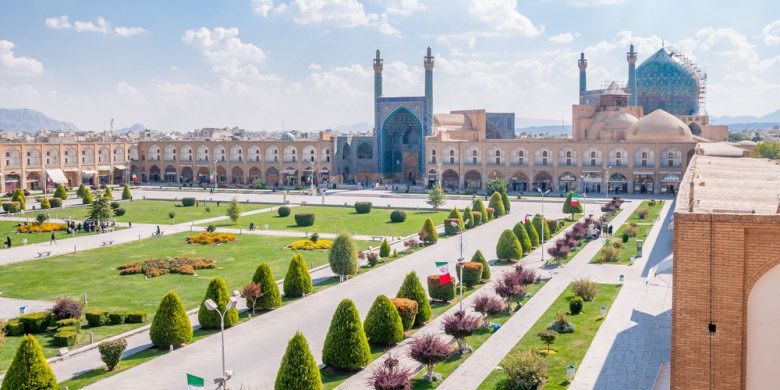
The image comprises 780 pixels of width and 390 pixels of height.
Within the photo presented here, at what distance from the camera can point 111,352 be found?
1889 cm

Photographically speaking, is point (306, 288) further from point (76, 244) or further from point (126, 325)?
point (76, 244)

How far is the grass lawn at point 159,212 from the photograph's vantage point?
2020 inches

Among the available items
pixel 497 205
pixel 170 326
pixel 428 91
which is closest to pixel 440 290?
pixel 170 326

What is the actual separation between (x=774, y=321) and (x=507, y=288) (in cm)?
1364

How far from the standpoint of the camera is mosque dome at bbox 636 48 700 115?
83.9 meters

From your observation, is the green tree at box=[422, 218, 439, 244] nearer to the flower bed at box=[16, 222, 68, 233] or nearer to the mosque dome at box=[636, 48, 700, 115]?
the flower bed at box=[16, 222, 68, 233]

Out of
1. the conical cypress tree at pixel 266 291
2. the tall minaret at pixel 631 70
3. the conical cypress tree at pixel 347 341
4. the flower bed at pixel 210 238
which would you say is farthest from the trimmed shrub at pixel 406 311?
the tall minaret at pixel 631 70

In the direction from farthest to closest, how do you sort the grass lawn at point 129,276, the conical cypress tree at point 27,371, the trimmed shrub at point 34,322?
the grass lawn at point 129,276, the trimmed shrub at point 34,322, the conical cypress tree at point 27,371

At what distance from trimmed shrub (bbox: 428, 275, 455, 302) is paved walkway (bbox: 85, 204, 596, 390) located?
7.16ft

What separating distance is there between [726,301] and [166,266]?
2592 cm

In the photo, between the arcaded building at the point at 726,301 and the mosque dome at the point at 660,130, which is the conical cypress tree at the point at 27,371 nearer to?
the arcaded building at the point at 726,301

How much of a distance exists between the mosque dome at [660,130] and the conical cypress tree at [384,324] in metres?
54.4

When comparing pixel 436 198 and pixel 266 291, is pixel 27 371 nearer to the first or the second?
pixel 266 291

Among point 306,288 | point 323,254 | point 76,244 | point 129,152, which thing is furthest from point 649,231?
point 129,152
